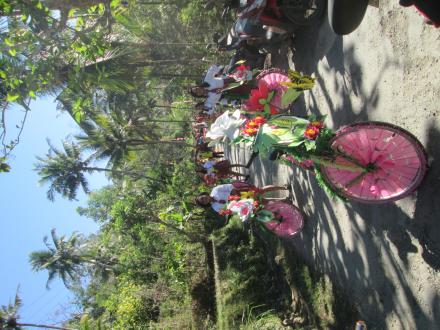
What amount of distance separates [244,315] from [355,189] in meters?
4.50

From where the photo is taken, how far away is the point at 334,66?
5.62 m

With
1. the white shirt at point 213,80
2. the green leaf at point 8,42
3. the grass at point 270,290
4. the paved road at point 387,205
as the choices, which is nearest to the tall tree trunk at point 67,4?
the green leaf at point 8,42

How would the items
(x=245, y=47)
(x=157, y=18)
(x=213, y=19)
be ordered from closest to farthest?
(x=245, y=47), (x=213, y=19), (x=157, y=18)

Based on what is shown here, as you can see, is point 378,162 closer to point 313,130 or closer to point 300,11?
point 313,130

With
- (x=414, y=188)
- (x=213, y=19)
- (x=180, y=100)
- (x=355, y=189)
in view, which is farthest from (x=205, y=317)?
(x=180, y=100)

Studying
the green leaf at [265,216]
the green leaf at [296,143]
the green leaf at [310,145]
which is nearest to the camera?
the green leaf at [310,145]

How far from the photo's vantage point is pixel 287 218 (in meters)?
6.86

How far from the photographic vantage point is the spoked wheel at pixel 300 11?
20.1 ft

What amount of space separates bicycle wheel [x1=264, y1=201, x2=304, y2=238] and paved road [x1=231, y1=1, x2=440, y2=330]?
0.32 m

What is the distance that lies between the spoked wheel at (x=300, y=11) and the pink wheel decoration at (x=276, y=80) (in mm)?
955

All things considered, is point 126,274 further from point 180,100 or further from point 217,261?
point 180,100

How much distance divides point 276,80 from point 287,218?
272 cm

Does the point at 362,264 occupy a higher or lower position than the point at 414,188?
lower

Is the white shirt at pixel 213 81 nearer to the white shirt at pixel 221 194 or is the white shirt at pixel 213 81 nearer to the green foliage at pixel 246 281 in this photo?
the white shirt at pixel 221 194
